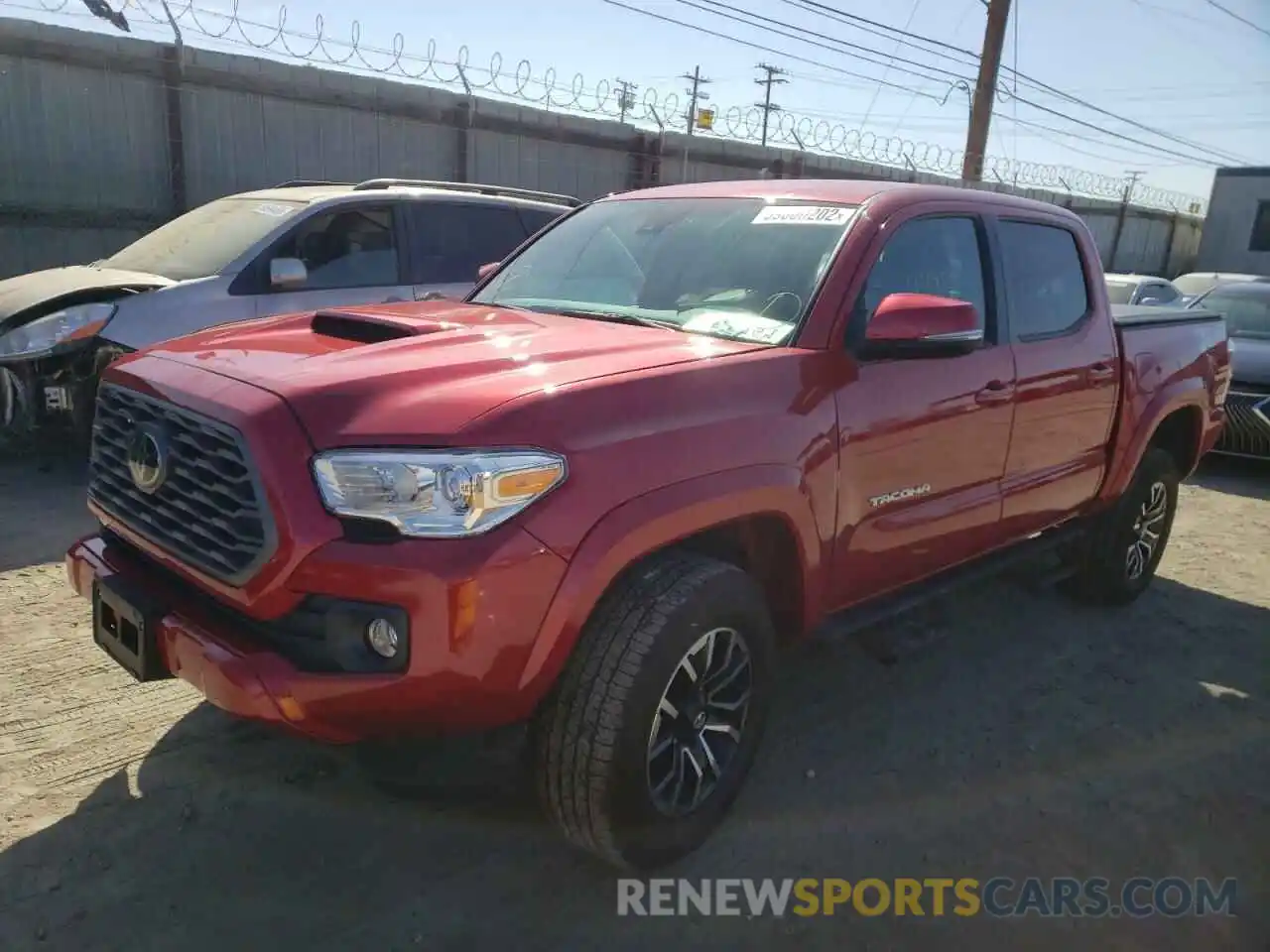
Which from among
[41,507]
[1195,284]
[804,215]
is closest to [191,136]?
[41,507]

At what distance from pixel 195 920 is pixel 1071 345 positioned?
12.3 feet

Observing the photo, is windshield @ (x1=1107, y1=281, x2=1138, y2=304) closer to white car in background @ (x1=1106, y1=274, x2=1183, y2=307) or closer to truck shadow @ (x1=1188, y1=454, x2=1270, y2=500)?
white car in background @ (x1=1106, y1=274, x2=1183, y2=307)

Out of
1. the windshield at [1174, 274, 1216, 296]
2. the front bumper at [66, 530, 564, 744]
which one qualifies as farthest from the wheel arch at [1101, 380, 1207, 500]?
the windshield at [1174, 274, 1216, 296]

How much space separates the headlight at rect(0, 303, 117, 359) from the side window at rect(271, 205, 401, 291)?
109cm

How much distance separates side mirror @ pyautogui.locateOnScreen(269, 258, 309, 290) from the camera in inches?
221

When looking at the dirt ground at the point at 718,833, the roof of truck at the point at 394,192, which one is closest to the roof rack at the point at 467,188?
the roof of truck at the point at 394,192

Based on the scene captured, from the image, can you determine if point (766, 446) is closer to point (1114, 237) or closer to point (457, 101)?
point (457, 101)

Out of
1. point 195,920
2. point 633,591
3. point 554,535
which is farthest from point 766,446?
point 195,920

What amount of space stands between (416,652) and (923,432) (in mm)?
1897

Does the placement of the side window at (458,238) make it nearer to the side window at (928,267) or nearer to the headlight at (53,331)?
the headlight at (53,331)

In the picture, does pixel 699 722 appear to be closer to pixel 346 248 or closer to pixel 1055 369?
pixel 1055 369

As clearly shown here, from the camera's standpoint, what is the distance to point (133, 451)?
2568mm

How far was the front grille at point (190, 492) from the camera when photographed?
7.29 ft

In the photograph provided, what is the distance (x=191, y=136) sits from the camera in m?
10.0
